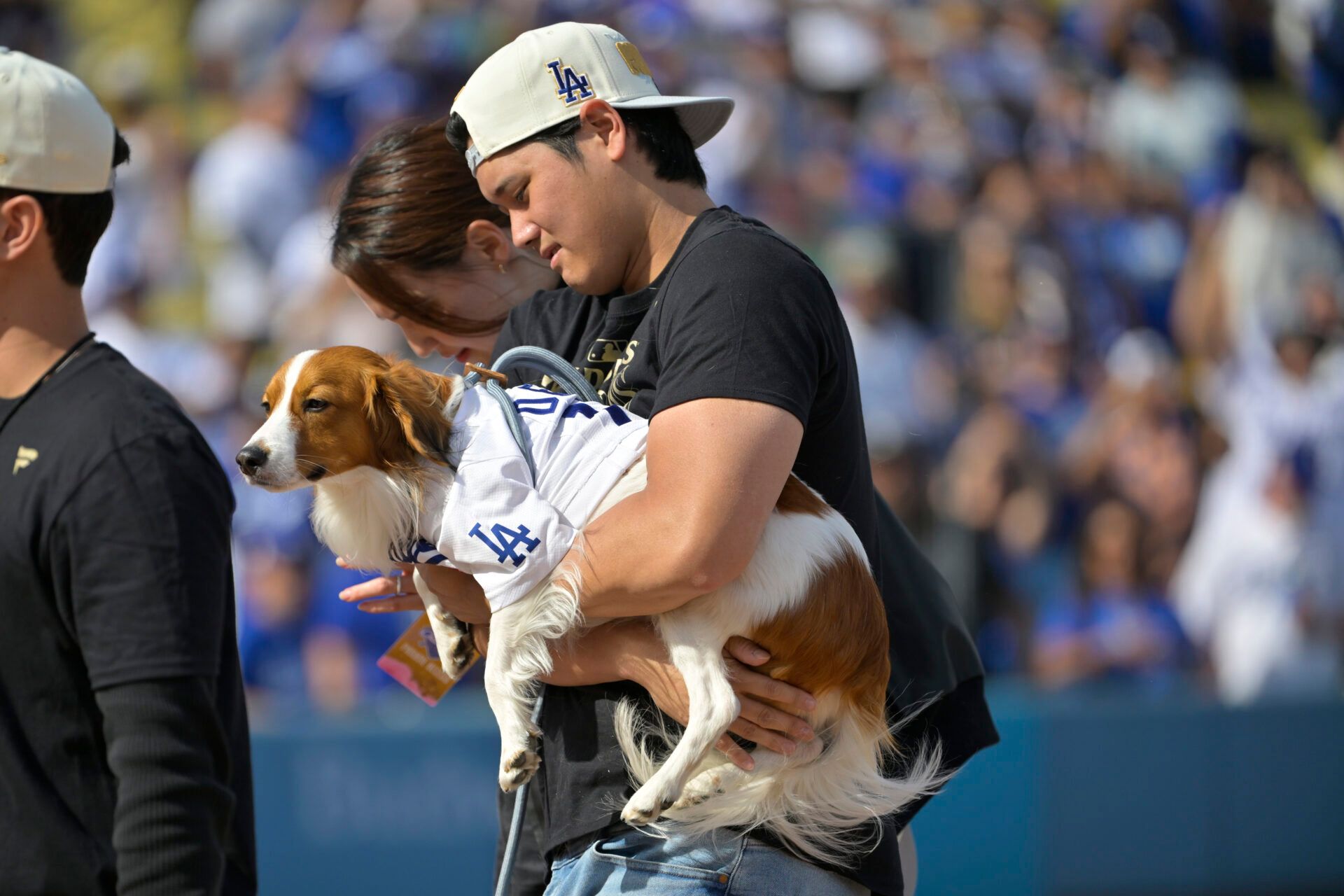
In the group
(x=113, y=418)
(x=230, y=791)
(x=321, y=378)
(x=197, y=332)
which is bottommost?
(x=197, y=332)

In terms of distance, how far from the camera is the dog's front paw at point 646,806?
214cm

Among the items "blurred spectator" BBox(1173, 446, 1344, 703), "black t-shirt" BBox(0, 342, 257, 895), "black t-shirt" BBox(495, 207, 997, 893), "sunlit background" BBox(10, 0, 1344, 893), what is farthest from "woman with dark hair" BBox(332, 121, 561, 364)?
"blurred spectator" BBox(1173, 446, 1344, 703)

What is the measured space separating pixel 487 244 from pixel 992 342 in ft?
18.9

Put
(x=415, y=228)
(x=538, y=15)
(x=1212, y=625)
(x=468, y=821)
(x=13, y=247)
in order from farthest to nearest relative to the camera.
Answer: (x=538, y=15)
(x=1212, y=625)
(x=468, y=821)
(x=415, y=228)
(x=13, y=247)

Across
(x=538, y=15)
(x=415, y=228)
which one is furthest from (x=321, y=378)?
(x=538, y=15)

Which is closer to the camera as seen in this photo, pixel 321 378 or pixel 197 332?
pixel 321 378

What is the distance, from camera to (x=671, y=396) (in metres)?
2.10

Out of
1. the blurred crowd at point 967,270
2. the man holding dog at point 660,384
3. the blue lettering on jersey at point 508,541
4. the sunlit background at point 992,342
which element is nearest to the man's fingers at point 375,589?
the man holding dog at point 660,384

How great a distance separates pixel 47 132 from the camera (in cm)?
219

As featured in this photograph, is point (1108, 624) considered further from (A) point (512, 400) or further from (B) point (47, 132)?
(B) point (47, 132)

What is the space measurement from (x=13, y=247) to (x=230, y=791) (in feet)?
2.83

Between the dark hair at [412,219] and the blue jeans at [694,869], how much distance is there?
1.33 m

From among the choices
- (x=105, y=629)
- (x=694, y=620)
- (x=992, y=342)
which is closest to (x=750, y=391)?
(x=694, y=620)

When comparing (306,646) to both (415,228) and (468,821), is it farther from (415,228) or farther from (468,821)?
(415,228)
